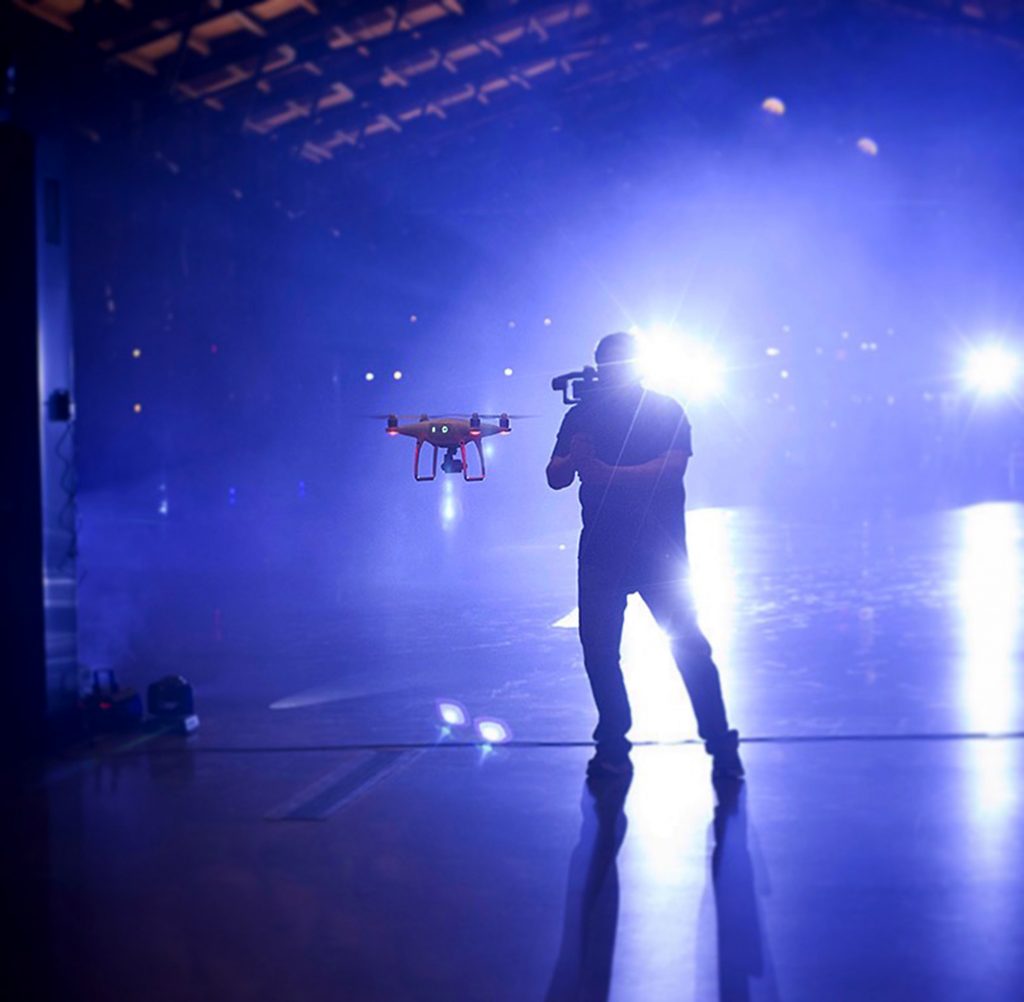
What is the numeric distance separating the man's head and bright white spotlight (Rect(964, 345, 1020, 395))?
24.7 m

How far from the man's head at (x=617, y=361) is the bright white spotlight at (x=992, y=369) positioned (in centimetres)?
2474

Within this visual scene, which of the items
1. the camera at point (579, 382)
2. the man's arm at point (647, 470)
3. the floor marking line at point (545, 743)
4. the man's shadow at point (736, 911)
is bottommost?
the man's shadow at point (736, 911)

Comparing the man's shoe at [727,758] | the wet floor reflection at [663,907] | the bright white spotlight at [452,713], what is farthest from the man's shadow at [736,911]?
the bright white spotlight at [452,713]

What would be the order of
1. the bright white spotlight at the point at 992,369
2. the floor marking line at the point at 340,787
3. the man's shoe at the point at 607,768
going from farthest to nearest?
the bright white spotlight at the point at 992,369
the man's shoe at the point at 607,768
the floor marking line at the point at 340,787

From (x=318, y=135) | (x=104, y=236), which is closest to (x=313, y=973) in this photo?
(x=318, y=135)

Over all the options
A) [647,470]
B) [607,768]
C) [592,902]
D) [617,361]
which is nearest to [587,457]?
A: [647,470]

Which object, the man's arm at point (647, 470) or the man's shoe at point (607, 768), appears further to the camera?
the man's shoe at point (607, 768)

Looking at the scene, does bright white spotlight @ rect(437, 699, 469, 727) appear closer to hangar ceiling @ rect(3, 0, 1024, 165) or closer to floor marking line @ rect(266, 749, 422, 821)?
floor marking line @ rect(266, 749, 422, 821)

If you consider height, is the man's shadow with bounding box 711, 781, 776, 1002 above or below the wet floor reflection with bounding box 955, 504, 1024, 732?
below

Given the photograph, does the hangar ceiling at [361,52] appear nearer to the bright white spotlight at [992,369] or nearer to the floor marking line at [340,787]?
the floor marking line at [340,787]

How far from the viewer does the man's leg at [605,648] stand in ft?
16.3

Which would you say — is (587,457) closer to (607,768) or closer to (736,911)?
(607,768)

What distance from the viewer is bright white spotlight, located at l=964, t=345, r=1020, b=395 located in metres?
27.4

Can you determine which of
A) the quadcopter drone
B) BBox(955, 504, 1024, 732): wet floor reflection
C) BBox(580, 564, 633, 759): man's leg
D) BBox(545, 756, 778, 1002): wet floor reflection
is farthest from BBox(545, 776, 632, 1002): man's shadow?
BBox(955, 504, 1024, 732): wet floor reflection
